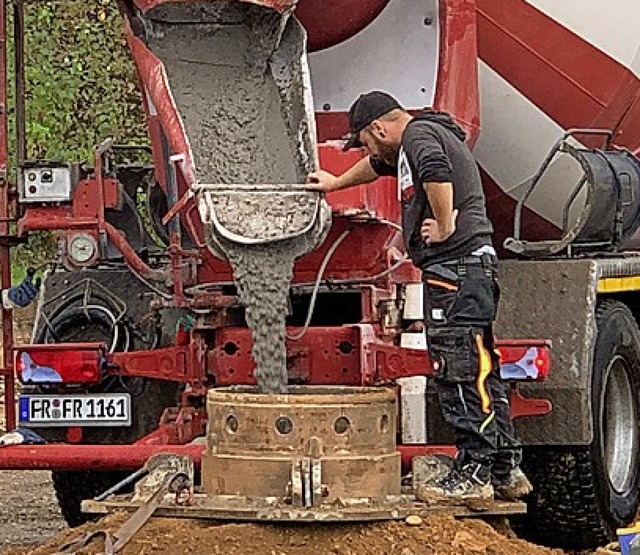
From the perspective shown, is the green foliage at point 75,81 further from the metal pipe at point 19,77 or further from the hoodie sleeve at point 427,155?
the hoodie sleeve at point 427,155

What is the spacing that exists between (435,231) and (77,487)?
2.38 meters

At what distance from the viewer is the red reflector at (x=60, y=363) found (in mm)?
6398

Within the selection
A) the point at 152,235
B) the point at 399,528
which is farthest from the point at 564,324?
the point at 152,235

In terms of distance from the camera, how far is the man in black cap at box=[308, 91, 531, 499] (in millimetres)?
5418

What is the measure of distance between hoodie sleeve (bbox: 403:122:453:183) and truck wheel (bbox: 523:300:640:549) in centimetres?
131

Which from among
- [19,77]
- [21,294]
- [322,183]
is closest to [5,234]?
[21,294]

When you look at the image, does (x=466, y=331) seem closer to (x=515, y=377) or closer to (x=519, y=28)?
(x=515, y=377)

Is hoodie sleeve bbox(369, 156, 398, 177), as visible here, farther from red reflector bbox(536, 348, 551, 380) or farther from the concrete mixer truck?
red reflector bbox(536, 348, 551, 380)

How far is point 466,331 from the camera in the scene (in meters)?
5.45

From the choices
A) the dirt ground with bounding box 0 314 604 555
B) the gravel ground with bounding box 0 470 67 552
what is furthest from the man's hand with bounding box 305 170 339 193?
the gravel ground with bounding box 0 470 67 552

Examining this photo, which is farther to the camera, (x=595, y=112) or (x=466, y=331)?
(x=595, y=112)

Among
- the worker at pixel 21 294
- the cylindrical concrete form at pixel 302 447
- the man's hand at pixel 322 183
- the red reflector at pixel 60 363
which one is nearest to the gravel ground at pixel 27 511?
the red reflector at pixel 60 363

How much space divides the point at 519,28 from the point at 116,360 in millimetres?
2027

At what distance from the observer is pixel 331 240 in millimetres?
6129
